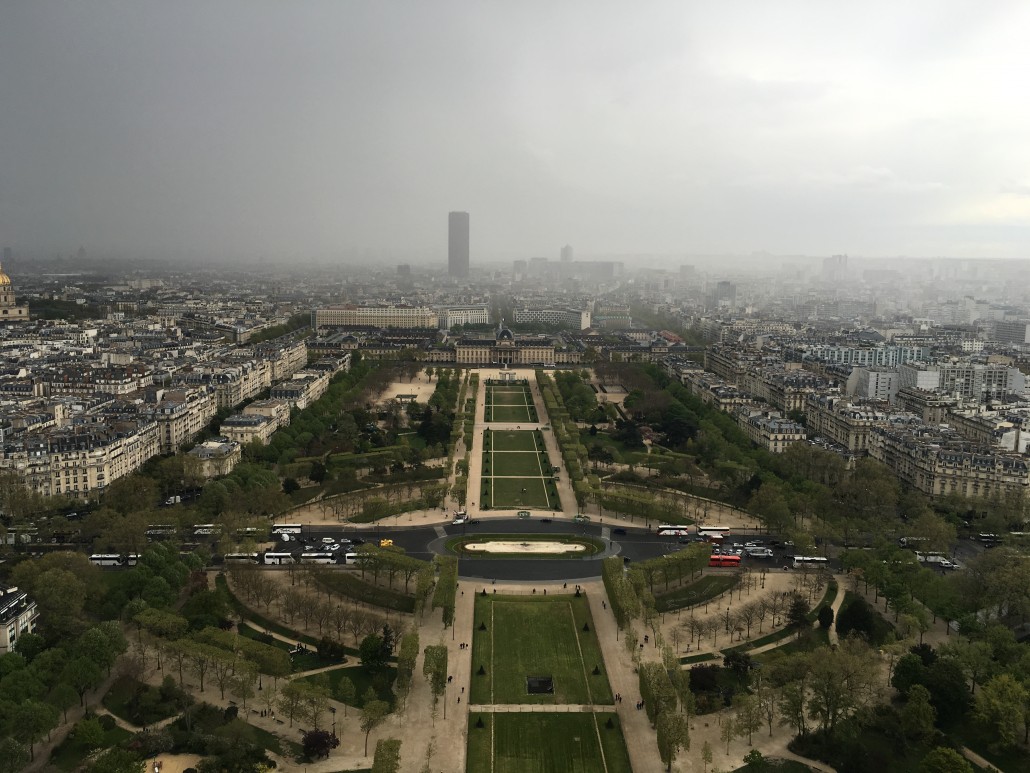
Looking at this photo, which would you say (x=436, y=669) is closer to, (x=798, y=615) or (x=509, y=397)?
(x=798, y=615)

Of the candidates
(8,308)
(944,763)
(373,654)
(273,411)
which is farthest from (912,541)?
(8,308)

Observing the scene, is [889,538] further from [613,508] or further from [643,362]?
[643,362]

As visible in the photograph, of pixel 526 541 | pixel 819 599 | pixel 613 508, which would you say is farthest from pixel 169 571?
pixel 819 599

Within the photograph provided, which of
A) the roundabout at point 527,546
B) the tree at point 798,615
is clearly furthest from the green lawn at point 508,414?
the tree at point 798,615

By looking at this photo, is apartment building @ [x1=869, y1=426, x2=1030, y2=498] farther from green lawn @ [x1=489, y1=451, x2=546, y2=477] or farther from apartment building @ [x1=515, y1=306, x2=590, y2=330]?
apartment building @ [x1=515, y1=306, x2=590, y2=330]

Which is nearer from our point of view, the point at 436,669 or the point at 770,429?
the point at 436,669

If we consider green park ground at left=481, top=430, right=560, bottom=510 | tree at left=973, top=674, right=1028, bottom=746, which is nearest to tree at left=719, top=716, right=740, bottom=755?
tree at left=973, top=674, right=1028, bottom=746

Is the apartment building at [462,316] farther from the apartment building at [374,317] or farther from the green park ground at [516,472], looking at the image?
the green park ground at [516,472]
